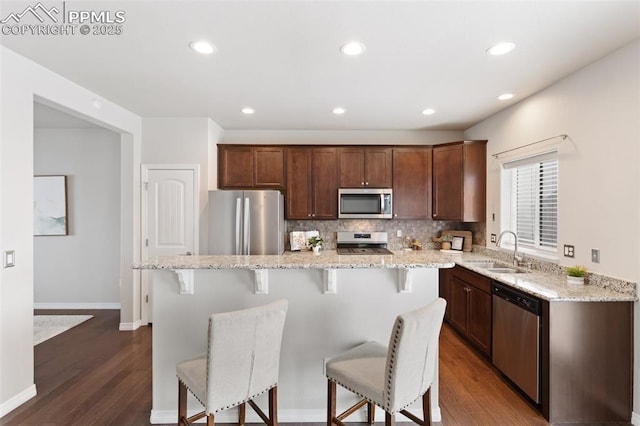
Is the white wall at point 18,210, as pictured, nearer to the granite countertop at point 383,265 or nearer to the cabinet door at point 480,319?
the granite countertop at point 383,265

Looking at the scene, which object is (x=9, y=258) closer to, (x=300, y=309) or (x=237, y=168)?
(x=300, y=309)

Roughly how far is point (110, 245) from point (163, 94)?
2.77m

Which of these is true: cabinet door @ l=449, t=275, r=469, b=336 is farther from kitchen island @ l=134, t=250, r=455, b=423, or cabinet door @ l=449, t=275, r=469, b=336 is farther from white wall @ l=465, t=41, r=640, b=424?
kitchen island @ l=134, t=250, r=455, b=423

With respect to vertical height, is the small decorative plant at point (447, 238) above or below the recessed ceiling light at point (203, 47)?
below

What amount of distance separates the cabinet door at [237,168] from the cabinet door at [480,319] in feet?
10.4

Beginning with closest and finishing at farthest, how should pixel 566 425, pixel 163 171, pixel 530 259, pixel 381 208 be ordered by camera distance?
pixel 566 425
pixel 530 259
pixel 163 171
pixel 381 208

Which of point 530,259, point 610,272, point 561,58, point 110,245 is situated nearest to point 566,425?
point 610,272

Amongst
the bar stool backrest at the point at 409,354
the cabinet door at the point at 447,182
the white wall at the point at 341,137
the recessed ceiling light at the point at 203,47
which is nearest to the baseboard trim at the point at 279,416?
the bar stool backrest at the point at 409,354

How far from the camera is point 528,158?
3381mm

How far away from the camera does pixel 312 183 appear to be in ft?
14.8

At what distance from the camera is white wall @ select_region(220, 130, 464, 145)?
187 inches

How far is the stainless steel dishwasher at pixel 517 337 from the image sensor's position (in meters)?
2.34

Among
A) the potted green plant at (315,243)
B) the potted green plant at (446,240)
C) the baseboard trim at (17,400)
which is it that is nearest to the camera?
the baseboard trim at (17,400)

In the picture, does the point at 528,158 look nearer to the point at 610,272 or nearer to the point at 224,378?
the point at 610,272
